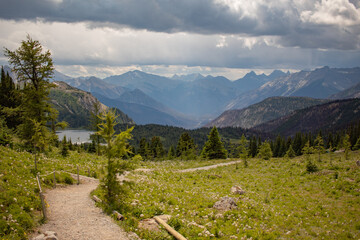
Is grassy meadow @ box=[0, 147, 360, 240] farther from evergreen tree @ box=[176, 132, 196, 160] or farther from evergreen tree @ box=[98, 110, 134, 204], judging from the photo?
evergreen tree @ box=[176, 132, 196, 160]

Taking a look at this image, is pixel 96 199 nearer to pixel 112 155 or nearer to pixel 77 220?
pixel 77 220

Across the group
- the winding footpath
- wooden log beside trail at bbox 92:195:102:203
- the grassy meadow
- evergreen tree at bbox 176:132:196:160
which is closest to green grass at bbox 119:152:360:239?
the grassy meadow

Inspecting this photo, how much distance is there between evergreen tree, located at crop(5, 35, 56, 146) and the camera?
105ft

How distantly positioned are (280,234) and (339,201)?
8.76 meters

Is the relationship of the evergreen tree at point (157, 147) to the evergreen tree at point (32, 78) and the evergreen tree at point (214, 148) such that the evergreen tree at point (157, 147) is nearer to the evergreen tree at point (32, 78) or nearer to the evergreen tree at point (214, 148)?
the evergreen tree at point (214, 148)

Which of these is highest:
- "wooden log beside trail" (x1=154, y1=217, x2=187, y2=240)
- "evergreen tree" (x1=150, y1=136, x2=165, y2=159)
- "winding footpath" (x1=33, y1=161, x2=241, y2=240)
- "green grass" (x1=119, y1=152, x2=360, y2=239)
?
"wooden log beside trail" (x1=154, y1=217, x2=187, y2=240)

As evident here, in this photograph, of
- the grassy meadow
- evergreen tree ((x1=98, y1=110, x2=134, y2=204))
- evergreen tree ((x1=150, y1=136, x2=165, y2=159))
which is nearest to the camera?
the grassy meadow

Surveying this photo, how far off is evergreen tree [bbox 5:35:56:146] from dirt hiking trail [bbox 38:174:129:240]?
17921 millimetres

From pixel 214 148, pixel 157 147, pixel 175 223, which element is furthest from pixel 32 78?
pixel 157 147

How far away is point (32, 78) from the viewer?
33.9 meters

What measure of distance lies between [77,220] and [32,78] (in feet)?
92.2

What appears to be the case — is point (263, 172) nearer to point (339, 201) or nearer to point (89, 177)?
point (339, 201)

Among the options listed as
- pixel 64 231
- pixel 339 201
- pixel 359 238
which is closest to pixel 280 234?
pixel 359 238

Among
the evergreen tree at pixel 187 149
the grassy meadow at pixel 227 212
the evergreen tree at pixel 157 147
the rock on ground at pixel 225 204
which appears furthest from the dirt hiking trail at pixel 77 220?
the evergreen tree at pixel 157 147
